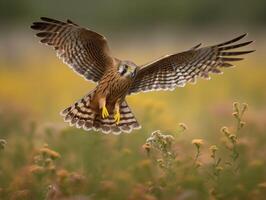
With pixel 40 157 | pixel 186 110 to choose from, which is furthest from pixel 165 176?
pixel 186 110

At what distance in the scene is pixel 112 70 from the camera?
10531mm

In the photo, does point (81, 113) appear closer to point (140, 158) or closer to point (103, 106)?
point (103, 106)

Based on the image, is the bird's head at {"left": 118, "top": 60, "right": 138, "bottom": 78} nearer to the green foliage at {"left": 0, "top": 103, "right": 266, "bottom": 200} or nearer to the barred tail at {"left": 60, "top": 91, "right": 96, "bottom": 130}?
the barred tail at {"left": 60, "top": 91, "right": 96, "bottom": 130}

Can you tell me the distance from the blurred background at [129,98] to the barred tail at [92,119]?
11cm

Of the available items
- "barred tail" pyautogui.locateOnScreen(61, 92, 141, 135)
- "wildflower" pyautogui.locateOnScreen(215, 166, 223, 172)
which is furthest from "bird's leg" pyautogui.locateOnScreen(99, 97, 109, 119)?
"wildflower" pyautogui.locateOnScreen(215, 166, 223, 172)

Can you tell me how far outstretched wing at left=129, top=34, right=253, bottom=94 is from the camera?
10.6 metres

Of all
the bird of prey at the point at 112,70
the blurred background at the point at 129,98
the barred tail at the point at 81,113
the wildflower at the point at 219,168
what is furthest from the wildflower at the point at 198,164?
the barred tail at the point at 81,113

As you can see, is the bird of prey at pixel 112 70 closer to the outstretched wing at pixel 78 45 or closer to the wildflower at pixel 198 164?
the outstretched wing at pixel 78 45

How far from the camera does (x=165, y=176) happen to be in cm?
872

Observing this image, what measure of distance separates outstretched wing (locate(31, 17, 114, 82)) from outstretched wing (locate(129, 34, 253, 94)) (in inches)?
16.2

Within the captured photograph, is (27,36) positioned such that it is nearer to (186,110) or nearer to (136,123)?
(186,110)

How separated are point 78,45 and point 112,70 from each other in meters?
0.45

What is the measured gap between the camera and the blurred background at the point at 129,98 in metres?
9.37

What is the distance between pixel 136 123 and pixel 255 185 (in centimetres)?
196
